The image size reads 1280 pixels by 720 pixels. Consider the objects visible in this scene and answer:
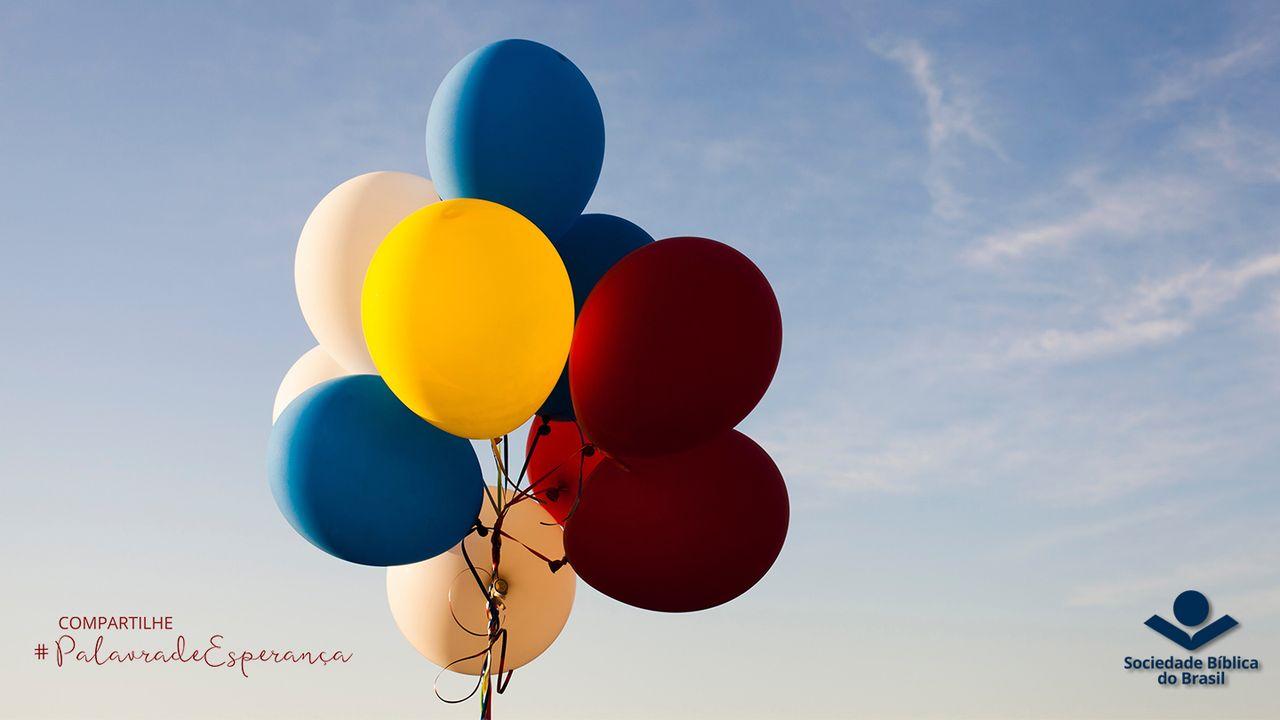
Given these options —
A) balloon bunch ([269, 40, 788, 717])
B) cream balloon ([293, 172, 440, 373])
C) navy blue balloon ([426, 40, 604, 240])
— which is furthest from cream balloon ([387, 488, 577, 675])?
navy blue balloon ([426, 40, 604, 240])

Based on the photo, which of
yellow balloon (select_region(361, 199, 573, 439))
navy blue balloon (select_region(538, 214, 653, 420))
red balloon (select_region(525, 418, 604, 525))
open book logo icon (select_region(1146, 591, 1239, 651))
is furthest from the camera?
open book logo icon (select_region(1146, 591, 1239, 651))

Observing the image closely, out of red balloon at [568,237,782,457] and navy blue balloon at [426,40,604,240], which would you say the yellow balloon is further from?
navy blue balloon at [426,40,604,240]

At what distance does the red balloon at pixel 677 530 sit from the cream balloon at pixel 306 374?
117 centimetres

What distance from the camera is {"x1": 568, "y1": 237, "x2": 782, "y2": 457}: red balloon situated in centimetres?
367

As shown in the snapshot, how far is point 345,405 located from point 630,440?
3.14 feet

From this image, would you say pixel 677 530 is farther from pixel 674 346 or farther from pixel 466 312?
pixel 466 312

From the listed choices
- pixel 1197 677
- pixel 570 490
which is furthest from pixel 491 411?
pixel 1197 677

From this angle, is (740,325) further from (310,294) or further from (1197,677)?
(1197,677)

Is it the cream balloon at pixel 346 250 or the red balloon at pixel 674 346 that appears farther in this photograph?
the cream balloon at pixel 346 250

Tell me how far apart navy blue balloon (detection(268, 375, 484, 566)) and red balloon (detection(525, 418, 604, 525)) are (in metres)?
0.74

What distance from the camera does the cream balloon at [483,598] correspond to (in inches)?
183

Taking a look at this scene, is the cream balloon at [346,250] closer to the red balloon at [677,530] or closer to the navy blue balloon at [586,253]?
the navy blue balloon at [586,253]

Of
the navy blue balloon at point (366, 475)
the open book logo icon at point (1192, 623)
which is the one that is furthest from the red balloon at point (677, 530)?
the open book logo icon at point (1192, 623)

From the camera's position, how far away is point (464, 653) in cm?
471
